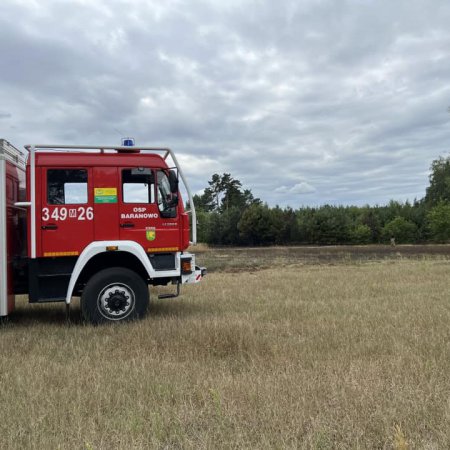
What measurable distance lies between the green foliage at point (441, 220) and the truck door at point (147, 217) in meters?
58.9

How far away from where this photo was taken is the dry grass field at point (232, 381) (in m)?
3.57

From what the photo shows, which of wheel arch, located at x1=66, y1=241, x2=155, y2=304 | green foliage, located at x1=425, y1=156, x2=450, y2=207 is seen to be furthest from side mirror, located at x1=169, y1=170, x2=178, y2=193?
green foliage, located at x1=425, y1=156, x2=450, y2=207

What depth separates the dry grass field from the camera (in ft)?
11.7

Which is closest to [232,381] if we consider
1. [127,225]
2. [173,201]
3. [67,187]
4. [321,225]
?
[127,225]

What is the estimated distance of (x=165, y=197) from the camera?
8469 mm

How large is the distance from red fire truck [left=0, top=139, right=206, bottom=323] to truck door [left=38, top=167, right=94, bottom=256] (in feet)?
0.05

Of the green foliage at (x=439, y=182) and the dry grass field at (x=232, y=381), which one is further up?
the green foliage at (x=439, y=182)

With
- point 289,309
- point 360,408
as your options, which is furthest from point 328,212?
point 360,408

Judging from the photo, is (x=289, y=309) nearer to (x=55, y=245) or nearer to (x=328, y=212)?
(x=55, y=245)

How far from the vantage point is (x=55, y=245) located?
7.88 m

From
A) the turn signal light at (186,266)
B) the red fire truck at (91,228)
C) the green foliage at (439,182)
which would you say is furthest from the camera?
the green foliage at (439,182)

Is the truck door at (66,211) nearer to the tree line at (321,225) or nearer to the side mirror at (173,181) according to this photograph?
the side mirror at (173,181)

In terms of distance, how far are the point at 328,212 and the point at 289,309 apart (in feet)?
237

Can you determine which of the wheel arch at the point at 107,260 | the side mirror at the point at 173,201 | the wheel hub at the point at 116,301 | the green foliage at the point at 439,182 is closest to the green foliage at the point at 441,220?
the green foliage at the point at 439,182
